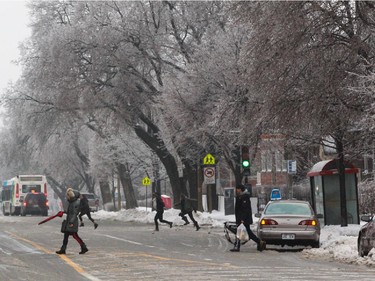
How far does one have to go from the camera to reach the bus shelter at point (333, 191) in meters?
33.6

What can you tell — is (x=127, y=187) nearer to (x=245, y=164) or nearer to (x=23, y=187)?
(x=23, y=187)

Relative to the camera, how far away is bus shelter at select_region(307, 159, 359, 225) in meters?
33.6

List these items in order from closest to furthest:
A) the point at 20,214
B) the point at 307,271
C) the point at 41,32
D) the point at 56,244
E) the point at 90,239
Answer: the point at 307,271, the point at 56,244, the point at 90,239, the point at 41,32, the point at 20,214

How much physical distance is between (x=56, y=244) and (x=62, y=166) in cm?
5655

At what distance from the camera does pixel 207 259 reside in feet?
71.2

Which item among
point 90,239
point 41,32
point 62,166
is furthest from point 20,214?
point 90,239

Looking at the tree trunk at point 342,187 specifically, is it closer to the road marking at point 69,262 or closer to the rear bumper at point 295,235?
the rear bumper at point 295,235

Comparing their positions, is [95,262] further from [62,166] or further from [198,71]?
[62,166]

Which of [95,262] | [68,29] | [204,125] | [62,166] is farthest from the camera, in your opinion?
[62,166]

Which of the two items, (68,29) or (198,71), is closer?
(198,71)

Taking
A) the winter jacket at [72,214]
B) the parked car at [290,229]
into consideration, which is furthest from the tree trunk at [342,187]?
the winter jacket at [72,214]

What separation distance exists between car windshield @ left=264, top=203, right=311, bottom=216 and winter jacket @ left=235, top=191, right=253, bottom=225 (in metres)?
1.39

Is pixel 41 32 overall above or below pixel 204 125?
above

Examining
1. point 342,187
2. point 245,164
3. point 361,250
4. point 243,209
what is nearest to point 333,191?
point 342,187
